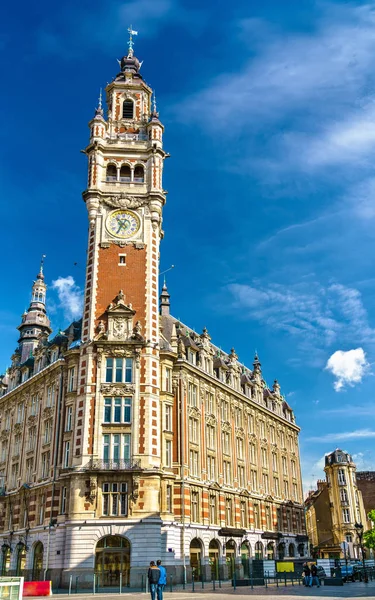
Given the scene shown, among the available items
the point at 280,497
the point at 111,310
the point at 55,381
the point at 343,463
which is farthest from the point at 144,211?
the point at 343,463

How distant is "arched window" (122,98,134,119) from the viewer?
70.4 metres

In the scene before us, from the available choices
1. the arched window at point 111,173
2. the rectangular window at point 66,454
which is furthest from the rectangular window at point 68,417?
the arched window at point 111,173

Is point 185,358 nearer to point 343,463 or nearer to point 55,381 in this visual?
point 55,381

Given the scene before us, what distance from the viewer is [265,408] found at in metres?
81.8

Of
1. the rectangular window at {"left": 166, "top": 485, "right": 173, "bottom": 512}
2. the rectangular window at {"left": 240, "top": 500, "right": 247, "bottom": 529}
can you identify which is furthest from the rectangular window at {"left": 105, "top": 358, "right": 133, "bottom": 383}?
the rectangular window at {"left": 240, "top": 500, "right": 247, "bottom": 529}

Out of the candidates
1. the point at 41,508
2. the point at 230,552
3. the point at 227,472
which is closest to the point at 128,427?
the point at 41,508

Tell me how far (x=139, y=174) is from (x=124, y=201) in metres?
4.63

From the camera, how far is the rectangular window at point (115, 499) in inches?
→ 1965

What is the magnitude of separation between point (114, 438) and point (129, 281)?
15.7m

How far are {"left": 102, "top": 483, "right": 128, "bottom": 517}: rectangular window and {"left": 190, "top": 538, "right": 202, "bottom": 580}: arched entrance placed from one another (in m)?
10.3

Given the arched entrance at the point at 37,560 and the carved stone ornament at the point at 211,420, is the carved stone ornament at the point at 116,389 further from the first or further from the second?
the arched entrance at the point at 37,560

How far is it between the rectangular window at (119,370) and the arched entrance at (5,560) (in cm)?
2568

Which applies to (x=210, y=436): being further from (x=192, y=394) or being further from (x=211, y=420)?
(x=192, y=394)

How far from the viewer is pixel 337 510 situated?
11088 cm
